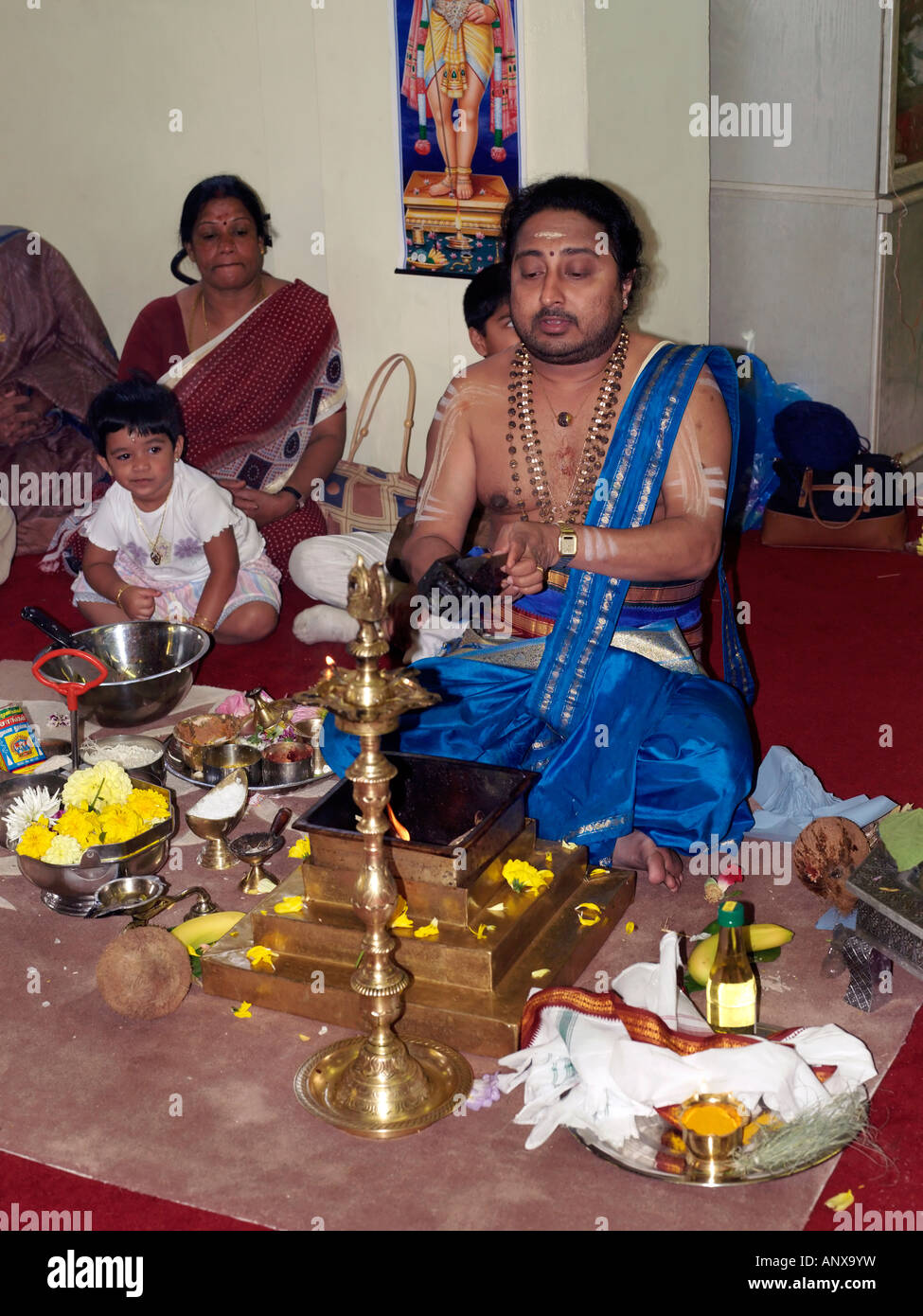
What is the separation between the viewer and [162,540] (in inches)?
194

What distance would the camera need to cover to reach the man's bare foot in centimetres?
335

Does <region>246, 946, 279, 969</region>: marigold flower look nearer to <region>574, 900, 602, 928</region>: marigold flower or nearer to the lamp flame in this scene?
the lamp flame

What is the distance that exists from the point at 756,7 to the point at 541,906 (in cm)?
436

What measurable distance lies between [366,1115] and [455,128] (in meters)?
3.68

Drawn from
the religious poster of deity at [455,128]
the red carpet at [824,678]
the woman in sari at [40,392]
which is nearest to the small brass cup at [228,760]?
the red carpet at [824,678]

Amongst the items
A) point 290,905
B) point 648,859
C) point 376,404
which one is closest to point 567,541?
point 648,859

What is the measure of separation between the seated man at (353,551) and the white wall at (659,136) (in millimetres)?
714

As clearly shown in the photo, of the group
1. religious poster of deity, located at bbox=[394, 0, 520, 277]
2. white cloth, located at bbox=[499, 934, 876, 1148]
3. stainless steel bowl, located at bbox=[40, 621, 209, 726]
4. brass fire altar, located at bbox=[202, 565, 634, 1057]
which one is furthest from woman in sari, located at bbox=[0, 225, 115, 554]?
white cloth, located at bbox=[499, 934, 876, 1148]

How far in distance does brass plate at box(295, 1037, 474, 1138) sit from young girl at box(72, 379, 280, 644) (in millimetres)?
2252

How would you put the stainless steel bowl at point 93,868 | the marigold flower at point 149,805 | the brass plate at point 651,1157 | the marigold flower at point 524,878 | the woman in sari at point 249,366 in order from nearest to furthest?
the brass plate at point 651,1157
the marigold flower at point 524,878
the stainless steel bowl at point 93,868
the marigold flower at point 149,805
the woman in sari at point 249,366

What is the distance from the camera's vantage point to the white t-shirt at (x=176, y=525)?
4.89 m

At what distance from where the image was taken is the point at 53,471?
606 centimetres

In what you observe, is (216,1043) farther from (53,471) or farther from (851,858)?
(53,471)

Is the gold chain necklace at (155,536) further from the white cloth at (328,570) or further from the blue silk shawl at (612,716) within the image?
the blue silk shawl at (612,716)
